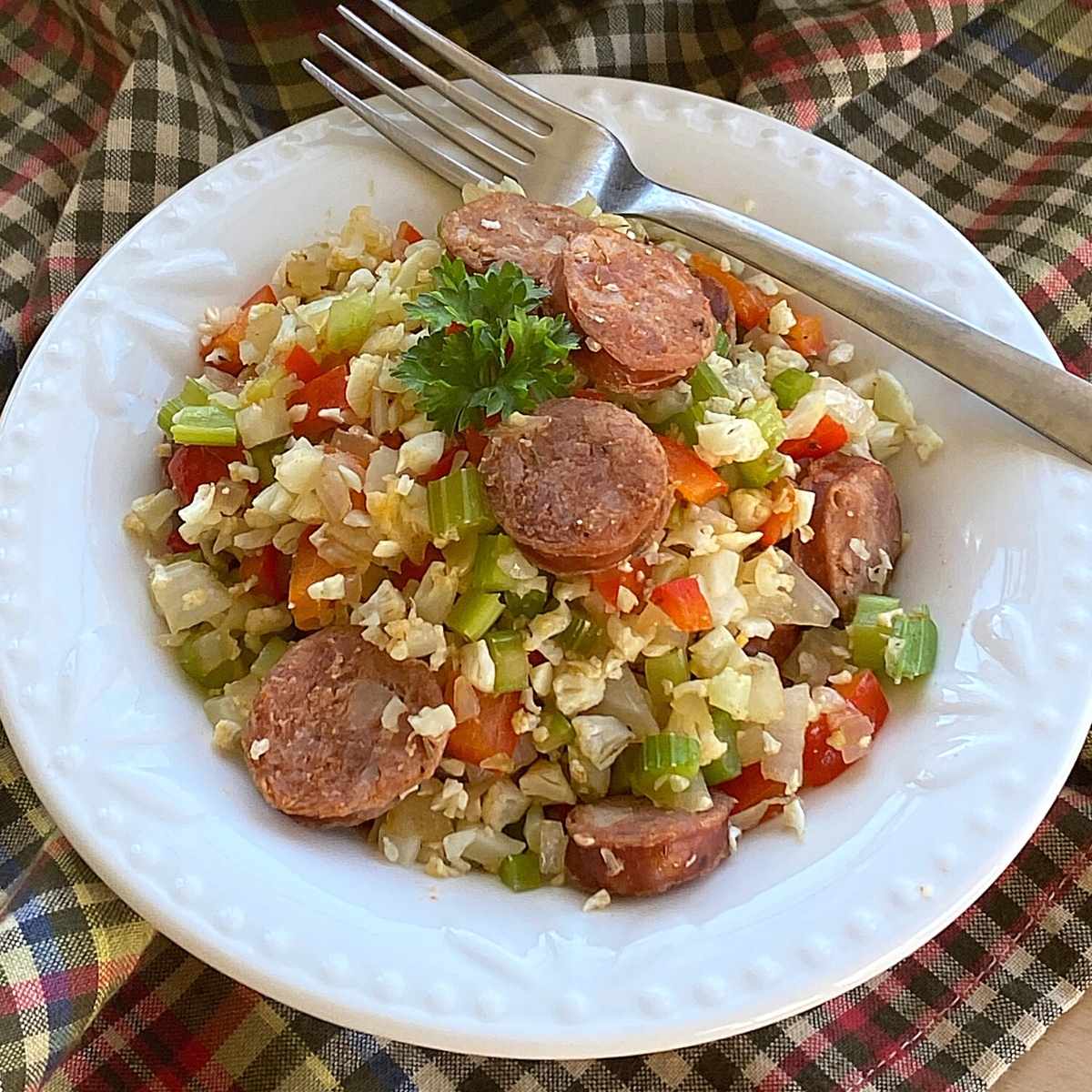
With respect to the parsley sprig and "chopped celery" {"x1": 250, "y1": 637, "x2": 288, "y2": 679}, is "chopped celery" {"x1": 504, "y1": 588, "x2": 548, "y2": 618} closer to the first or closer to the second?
the parsley sprig

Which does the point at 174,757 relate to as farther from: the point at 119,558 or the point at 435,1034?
the point at 435,1034

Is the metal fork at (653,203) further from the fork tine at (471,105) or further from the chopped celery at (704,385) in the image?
the chopped celery at (704,385)

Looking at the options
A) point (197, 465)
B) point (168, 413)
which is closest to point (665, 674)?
point (197, 465)

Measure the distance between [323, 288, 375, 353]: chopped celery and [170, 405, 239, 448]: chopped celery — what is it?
22cm

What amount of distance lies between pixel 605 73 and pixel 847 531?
4.54ft

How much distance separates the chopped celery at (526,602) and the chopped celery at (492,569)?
0.02 metres

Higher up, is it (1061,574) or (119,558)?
(1061,574)

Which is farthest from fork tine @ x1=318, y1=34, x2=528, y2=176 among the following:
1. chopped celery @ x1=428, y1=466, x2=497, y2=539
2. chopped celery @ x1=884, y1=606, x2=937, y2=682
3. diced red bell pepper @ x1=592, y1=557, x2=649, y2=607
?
chopped celery @ x1=884, y1=606, x2=937, y2=682

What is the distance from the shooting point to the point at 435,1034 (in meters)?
1.63

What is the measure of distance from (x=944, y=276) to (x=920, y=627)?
689 mm

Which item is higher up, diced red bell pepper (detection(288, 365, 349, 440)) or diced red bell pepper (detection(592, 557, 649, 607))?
diced red bell pepper (detection(288, 365, 349, 440))

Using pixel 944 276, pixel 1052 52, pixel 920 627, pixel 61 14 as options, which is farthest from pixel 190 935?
pixel 1052 52

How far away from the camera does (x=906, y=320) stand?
7.08 ft

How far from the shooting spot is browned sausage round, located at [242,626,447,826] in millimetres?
1856
